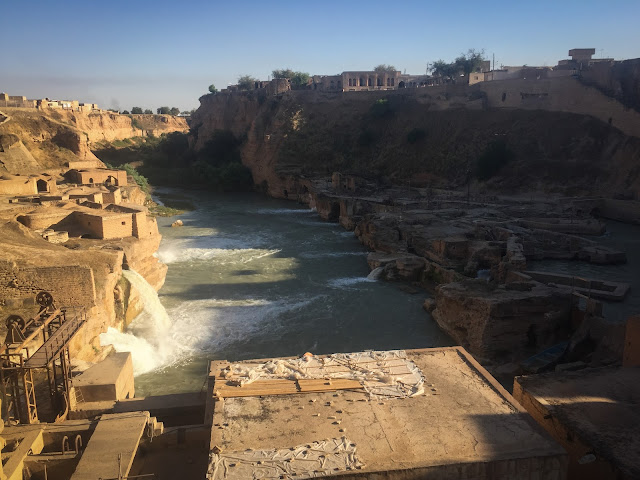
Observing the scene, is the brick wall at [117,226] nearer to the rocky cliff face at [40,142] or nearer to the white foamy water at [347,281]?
the white foamy water at [347,281]

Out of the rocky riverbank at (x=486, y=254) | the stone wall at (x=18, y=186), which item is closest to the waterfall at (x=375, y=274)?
the rocky riverbank at (x=486, y=254)

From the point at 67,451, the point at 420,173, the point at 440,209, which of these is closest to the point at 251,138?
the point at 420,173

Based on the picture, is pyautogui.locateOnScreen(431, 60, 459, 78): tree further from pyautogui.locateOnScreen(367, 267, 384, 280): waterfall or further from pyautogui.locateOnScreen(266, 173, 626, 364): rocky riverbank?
pyautogui.locateOnScreen(367, 267, 384, 280): waterfall

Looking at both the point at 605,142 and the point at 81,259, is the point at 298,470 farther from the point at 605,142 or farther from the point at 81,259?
the point at 605,142

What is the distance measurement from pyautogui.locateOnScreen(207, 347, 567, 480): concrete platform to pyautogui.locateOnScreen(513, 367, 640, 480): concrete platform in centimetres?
90

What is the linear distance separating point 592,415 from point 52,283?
1078 centimetres

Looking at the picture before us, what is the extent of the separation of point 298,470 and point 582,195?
28.8 metres

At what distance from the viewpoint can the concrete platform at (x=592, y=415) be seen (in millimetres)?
6203

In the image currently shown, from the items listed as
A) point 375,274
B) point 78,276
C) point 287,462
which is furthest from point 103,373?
point 375,274

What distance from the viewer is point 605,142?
3131 centimetres

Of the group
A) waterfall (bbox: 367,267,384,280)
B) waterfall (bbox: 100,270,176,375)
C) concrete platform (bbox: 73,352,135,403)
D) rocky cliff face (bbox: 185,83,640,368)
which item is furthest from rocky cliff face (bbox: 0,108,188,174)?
concrete platform (bbox: 73,352,135,403)

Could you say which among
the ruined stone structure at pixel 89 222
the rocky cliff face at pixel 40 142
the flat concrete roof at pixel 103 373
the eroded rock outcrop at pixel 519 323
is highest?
the rocky cliff face at pixel 40 142

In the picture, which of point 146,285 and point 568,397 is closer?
point 568,397

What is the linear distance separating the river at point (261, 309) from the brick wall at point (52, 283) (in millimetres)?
1629
